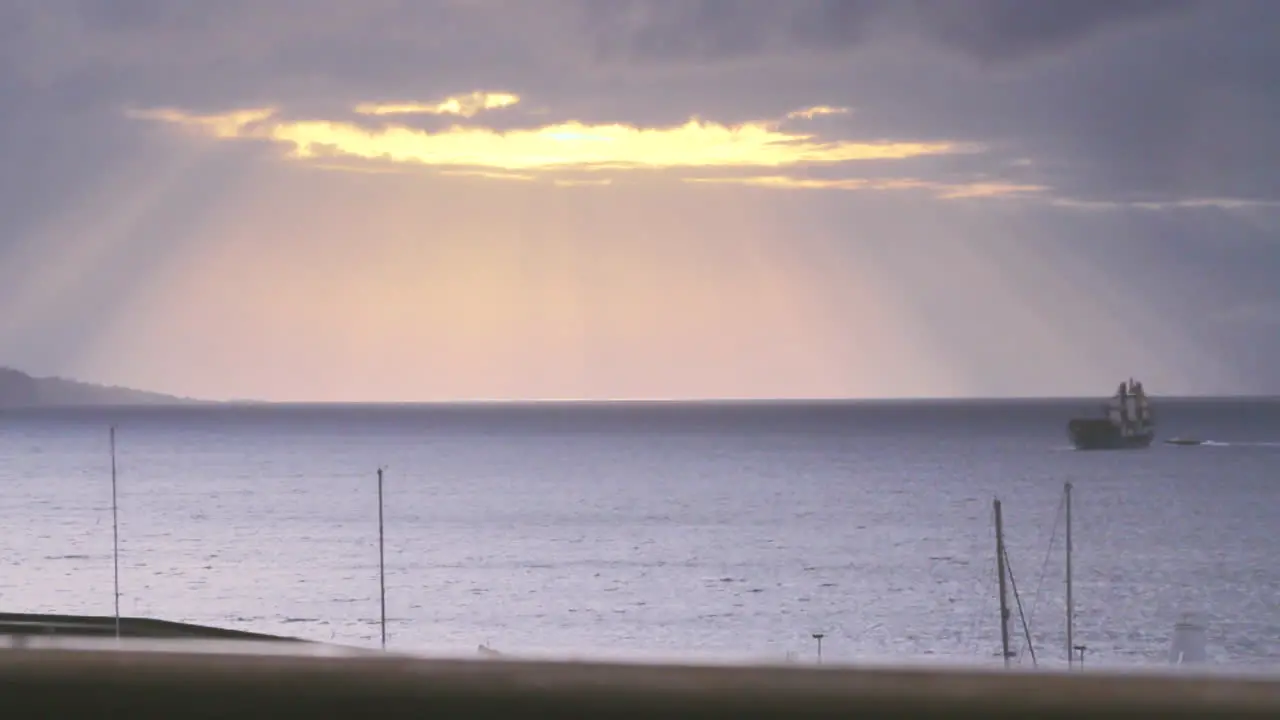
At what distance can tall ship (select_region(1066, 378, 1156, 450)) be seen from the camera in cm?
16025

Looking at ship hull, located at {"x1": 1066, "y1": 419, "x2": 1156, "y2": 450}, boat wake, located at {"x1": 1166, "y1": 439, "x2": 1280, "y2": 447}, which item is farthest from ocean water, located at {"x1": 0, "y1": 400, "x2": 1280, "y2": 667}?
boat wake, located at {"x1": 1166, "y1": 439, "x2": 1280, "y2": 447}

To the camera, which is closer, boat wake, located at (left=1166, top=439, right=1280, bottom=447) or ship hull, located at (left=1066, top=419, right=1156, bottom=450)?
ship hull, located at (left=1066, top=419, right=1156, bottom=450)

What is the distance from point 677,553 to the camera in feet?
245

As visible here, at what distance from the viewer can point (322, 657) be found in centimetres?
181

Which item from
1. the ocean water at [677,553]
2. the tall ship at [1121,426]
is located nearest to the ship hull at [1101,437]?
the tall ship at [1121,426]

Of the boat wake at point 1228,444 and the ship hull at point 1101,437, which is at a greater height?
the ship hull at point 1101,437

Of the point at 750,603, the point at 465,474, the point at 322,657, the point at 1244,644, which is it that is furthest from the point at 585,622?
the point at 465,474

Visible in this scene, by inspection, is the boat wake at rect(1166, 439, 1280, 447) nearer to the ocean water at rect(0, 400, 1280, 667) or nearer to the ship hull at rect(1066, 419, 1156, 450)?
the ship hull at rect(1066, 419, 1156, 450)

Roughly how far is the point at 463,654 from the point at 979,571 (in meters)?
68.9

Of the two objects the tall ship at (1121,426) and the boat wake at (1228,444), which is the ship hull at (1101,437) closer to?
the tall ship at (1121,426)

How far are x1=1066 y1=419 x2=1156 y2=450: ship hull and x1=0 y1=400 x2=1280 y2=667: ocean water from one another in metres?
11.3

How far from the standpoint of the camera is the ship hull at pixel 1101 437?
159 m

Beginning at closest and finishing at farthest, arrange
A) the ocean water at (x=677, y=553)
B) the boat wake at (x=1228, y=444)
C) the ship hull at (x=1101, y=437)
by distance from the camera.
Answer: the ocean water at (x=677, y=553), the ship hull at (x=1101, y=437), the boat wake at (x=1228, y=444)

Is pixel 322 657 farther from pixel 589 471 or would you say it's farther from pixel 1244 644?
pixel 589 471
